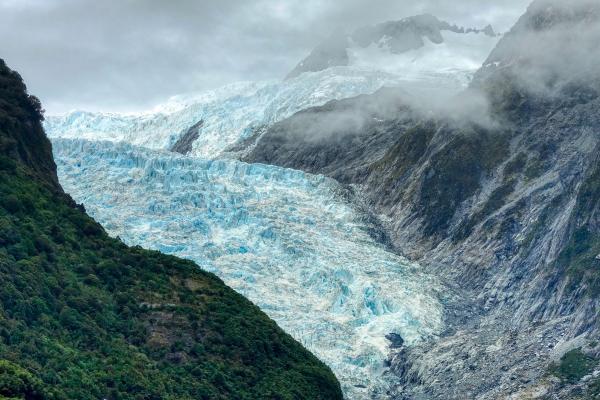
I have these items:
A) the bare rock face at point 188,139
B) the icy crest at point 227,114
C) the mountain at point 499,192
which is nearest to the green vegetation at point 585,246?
the mountain at point 499,192

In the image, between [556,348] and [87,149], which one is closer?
[556,348]

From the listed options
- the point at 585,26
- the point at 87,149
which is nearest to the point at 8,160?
the point at 87,149

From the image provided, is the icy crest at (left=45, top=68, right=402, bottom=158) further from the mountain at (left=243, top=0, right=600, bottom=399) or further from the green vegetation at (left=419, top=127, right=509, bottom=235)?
the green vegetation at (left=419, top=127, right=509, bottom=235)

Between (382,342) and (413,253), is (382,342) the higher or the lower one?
the lower one

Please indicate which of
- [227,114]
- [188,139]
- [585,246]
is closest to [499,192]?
[585,246]

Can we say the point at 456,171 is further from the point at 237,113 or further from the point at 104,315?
the point at 104,315

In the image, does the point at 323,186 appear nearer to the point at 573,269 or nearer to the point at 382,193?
the point at 382,193
